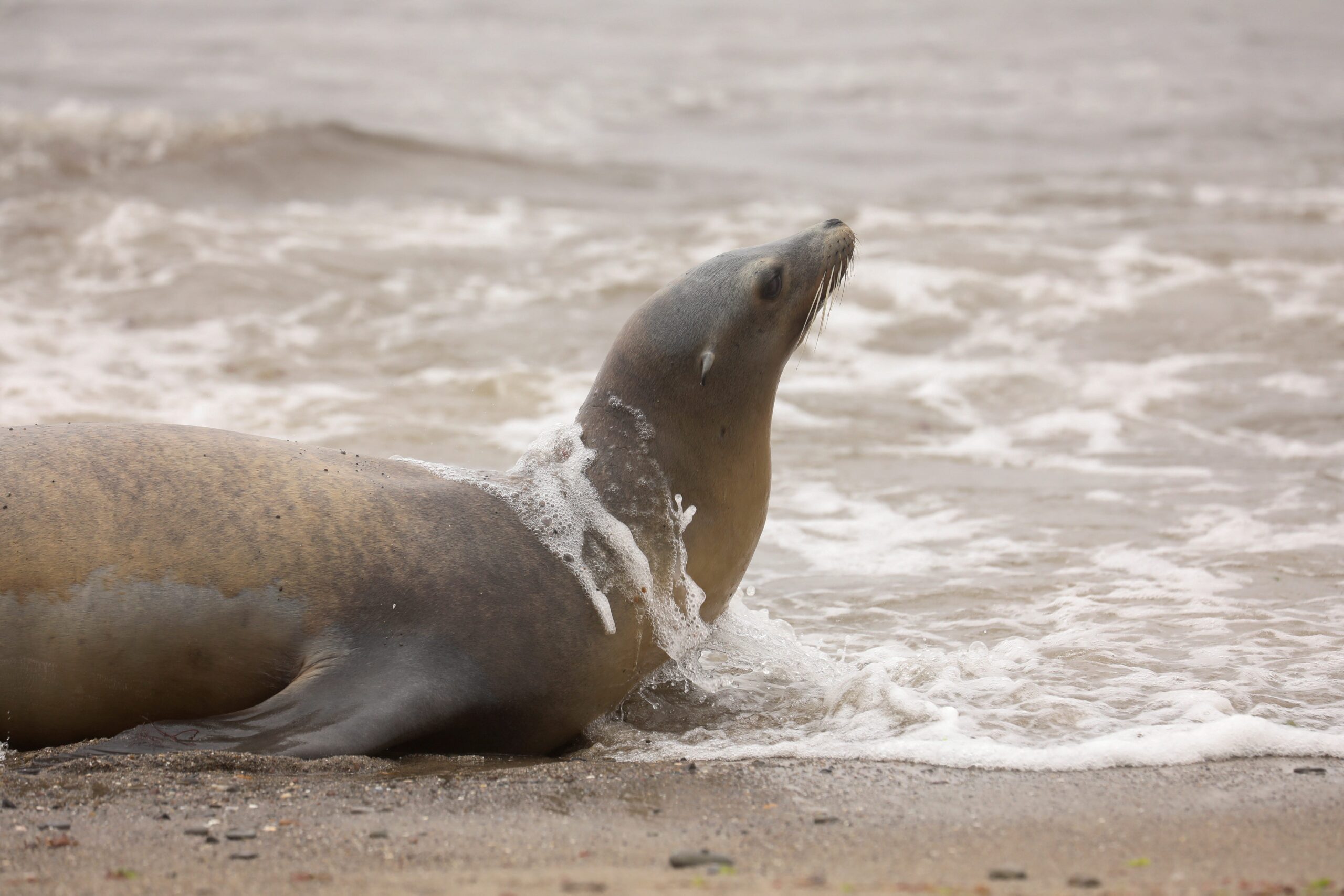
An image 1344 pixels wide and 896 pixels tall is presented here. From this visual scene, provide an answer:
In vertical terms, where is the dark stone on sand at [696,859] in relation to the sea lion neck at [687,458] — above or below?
below

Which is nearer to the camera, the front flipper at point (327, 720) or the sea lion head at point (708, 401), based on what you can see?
the front flipper at point (327, 720)

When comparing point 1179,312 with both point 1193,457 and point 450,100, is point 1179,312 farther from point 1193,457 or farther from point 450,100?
point 450,100

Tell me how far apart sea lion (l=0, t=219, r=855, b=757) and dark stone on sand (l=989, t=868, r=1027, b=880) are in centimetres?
149

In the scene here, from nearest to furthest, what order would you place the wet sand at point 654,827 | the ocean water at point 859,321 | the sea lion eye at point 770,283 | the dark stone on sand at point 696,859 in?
the wet sand at point 654,827
the dark stone on sand at point 696,859
the ocean water at point 859,321
the sea lion eye at point 770,283

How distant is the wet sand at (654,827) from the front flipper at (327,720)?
6cm

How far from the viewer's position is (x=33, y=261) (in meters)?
10.8

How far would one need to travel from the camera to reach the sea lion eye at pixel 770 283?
452 cm

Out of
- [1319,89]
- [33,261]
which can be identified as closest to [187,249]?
[33,261]

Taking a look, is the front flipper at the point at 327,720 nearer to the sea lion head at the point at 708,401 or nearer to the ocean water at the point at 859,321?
the ocean water at the point at 859,321

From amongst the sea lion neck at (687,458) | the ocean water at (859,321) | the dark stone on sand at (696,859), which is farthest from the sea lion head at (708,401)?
the dark stone on sand at (696,859)

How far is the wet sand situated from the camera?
2.63 m

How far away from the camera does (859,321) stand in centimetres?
1012

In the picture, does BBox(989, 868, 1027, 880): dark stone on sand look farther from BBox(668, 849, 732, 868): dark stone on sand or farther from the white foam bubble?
the white foam bubble

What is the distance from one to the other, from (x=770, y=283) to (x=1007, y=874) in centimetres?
233
